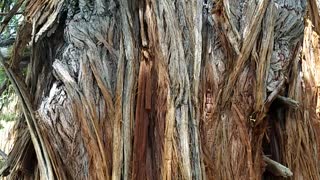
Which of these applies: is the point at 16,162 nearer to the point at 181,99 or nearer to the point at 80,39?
the point at 80,39

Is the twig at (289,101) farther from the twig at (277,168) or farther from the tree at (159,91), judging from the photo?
the twig at (277,168)

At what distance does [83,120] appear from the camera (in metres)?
1.46

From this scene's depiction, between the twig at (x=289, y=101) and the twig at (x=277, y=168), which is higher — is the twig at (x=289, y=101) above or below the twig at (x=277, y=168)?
above

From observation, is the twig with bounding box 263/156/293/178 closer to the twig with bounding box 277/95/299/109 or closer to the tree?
the tree

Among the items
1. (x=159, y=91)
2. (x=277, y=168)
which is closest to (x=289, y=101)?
(x=277, y=168)

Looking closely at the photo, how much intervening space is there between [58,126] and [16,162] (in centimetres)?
21

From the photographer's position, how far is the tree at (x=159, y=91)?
4.62ft

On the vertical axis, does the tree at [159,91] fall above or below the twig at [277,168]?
above

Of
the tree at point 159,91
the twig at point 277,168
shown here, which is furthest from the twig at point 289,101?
the twig at point 277,168

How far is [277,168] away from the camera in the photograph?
156 cm

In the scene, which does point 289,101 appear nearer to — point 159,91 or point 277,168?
point 277,168

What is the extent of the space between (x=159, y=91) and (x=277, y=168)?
0.45m

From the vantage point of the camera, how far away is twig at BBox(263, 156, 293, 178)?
5.07 feet

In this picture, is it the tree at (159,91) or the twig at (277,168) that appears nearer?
the tree at (159,91)
